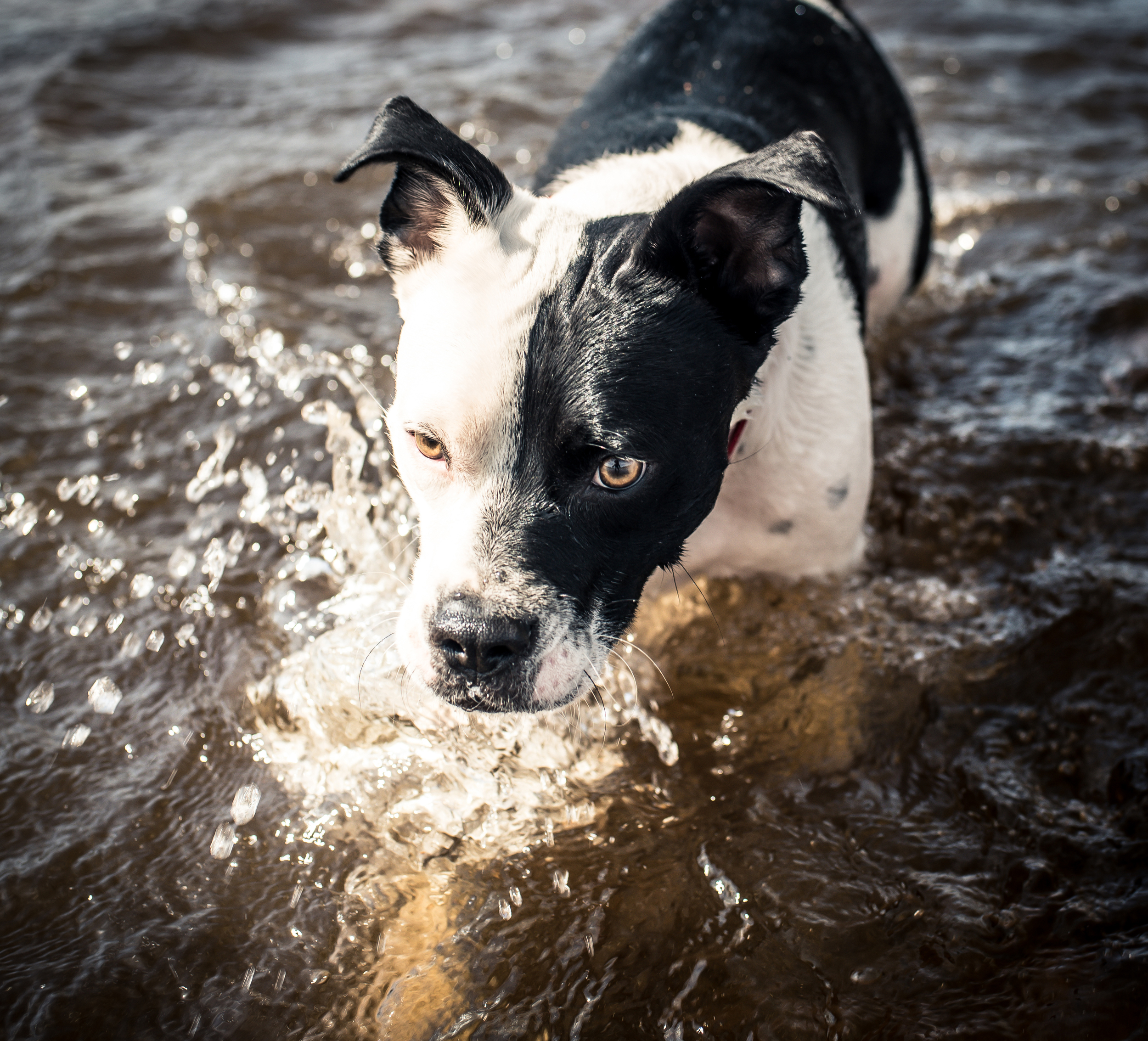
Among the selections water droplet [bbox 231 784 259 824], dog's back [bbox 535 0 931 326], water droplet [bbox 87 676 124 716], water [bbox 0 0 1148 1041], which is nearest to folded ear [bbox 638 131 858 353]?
dog's back [bbox 535 0 931 326]

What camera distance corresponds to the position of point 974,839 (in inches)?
108

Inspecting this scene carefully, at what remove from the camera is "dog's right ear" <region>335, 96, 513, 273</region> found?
235 centimetres

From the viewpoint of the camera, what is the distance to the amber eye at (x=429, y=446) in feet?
7.36

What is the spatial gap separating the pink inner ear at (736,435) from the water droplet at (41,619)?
2.35 meters

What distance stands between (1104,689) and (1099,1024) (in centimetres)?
118

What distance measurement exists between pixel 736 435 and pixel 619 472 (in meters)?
0.55

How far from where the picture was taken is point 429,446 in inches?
89.7

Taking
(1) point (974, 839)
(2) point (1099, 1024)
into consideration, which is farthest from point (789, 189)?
(2) point (1099, 1024)

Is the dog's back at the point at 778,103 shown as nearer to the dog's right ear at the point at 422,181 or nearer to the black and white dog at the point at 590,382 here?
the black and white dog at the point at 590,382

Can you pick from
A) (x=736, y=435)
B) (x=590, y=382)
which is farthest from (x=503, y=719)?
(x=590, y=382)

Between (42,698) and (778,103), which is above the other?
(778,103)

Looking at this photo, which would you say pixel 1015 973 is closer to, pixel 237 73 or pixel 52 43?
pixel 237 73

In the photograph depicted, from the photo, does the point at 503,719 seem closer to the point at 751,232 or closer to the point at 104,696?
the point at 104,696

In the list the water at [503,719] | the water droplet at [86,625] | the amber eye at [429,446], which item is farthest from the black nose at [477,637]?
the water droplet at [86,625]
